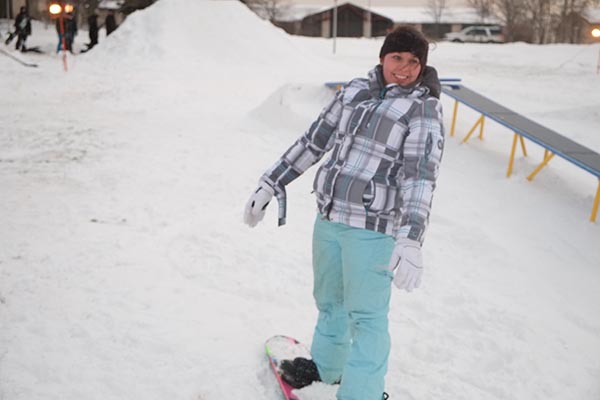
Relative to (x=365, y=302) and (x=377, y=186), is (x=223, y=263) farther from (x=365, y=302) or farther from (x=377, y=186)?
(x=377, y=186)

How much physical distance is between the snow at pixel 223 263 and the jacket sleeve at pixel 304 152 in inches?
39.3

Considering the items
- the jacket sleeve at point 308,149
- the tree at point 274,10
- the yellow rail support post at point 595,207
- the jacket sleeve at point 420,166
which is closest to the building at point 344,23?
the tree at point 274,10

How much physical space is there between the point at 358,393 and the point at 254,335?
107 centimetres

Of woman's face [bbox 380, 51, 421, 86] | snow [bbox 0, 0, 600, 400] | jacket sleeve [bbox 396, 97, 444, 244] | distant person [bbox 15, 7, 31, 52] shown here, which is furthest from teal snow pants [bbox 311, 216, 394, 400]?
distant person [bbox 15, 7, 31, 52]

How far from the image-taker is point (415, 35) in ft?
7.36

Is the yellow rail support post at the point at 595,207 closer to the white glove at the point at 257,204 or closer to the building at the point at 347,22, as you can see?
the white glove at the point at 257,204

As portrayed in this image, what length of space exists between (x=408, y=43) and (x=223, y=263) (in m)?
2.38

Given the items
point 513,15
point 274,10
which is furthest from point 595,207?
point 274,10

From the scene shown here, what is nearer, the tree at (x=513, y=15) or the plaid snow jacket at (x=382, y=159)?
the plaid snow jacket at (x=382, y=159)

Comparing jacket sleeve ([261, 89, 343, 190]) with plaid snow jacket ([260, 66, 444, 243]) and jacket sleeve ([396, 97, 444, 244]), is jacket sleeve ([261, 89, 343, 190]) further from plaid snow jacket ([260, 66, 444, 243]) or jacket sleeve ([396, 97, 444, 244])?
jacket sleeve ([396, 97, 444, 244])

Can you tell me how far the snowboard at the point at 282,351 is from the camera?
2.77 meters

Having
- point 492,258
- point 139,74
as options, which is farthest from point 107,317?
point 139,74

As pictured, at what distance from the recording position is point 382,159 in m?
2.25

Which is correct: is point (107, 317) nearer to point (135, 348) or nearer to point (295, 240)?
point (135, 348)
